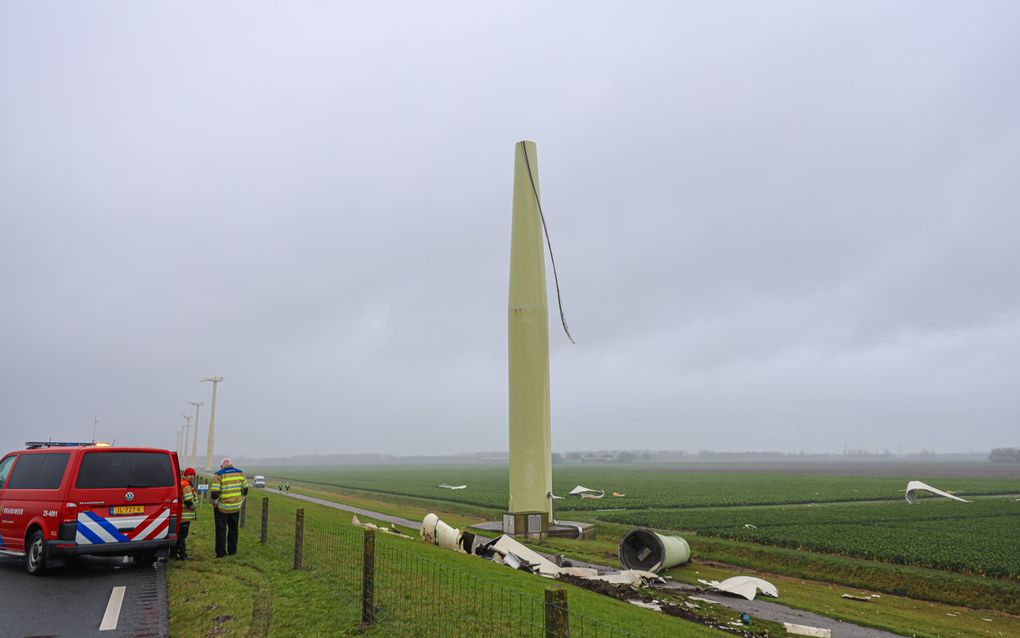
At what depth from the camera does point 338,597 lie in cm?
923

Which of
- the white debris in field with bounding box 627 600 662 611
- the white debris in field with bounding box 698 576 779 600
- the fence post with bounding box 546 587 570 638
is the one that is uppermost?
the fence post with bounding box 546 587 570 638

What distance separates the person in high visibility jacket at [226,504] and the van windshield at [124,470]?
968mm

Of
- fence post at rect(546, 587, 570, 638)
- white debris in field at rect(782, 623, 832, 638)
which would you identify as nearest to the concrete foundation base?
white debris in field at rect(782, 623, 832, 638)

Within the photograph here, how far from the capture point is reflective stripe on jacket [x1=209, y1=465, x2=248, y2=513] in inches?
500

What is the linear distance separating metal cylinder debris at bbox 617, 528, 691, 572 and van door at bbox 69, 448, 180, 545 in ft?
43.2

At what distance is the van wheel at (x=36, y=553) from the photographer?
10914 millimetres

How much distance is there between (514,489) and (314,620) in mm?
16759

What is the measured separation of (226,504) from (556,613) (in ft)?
31.8

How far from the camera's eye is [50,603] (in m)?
9.30

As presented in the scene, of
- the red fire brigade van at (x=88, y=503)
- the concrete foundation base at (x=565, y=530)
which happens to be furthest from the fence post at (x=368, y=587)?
the concrete foundation base at (x=565, y=530)

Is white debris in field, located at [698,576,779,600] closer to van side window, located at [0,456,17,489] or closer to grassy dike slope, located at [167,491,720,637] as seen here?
grassy dike slope, located at [167,491,720,637]

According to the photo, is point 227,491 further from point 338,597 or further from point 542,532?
point 542,532

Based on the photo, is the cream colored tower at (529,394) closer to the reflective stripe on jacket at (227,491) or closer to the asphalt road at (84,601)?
the reflective stripe on jacket at (227,491)

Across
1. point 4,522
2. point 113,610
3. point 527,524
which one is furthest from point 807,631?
point 4,522
